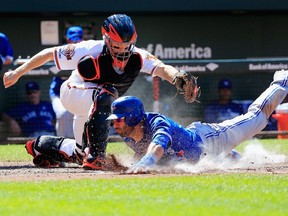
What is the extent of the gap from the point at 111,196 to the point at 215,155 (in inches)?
83.7

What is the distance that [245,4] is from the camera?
1209 cm

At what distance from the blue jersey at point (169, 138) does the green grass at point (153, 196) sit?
1.09 feet

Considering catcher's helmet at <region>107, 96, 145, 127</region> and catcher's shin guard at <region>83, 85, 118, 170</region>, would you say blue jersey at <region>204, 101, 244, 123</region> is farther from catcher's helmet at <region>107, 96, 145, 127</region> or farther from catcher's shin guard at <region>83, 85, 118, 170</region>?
catcher's helmet at <region>107, 96, 145, 127</region>

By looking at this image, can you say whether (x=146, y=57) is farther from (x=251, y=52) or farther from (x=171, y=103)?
(x=251, y=52)

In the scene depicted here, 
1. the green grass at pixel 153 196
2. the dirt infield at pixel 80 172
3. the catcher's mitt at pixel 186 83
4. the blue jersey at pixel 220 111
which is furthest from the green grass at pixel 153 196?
the blue jersey at pixel 220 111

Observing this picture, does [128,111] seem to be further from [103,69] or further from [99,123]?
[103,69]

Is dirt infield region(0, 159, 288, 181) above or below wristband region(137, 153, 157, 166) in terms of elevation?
below

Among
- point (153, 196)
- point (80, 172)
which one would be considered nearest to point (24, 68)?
point (80, 172)

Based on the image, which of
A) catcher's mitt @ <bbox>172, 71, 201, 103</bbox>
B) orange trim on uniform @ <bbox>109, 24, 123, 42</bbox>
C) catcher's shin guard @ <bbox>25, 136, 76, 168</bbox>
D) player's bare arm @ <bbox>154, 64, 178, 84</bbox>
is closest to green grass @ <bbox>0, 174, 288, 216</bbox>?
catcher's mitt @ <bbox>172, 71, 201, 103</bbox>

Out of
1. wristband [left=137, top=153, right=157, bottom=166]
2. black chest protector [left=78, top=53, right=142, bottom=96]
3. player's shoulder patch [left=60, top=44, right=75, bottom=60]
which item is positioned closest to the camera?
wristband [left=137, top=153, right=157, bottom=166]

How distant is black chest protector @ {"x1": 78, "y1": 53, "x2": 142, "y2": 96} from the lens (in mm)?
6926

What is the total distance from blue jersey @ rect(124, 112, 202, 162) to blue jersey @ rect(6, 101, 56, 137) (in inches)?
196

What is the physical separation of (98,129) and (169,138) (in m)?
0.77

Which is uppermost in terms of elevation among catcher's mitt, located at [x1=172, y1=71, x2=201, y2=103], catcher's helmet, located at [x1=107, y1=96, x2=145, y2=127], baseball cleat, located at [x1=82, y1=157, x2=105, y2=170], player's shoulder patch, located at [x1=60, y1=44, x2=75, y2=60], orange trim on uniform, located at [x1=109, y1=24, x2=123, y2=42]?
orange trim on uniform, located at [x1=109, y1=24, x2=123, y2=42]
